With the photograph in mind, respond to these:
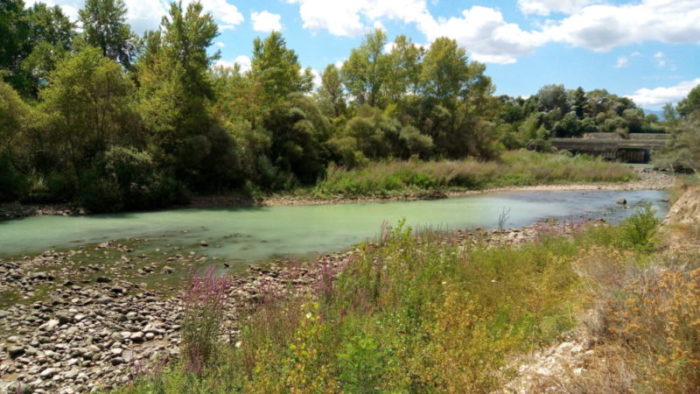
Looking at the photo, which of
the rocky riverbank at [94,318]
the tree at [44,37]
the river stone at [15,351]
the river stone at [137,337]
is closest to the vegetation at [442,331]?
the rocky riverbank at [94,318]

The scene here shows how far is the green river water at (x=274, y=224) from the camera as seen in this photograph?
46.1 ft

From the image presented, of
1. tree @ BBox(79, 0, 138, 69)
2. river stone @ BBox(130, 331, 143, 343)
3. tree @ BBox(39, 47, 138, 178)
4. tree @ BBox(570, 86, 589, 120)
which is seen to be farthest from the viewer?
tree @ BBox(570, 86, 589, 120)

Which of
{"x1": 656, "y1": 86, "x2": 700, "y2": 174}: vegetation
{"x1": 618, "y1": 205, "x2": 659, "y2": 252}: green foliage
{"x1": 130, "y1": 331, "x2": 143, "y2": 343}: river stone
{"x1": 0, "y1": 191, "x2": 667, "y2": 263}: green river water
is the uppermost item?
{"x1": 656, "y1": 86, "x2": 700, "y2": 174}: vegetation

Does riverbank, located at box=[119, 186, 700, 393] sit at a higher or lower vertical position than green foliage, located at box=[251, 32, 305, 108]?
lower

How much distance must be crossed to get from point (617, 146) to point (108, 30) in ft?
225

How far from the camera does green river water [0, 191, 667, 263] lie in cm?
1405

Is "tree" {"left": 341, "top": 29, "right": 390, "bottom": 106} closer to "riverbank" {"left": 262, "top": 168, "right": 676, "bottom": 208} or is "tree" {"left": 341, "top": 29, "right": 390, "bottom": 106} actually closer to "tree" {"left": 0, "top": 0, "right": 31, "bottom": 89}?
"riverbank" {"left": 262, "top": 168, "right": 676, "bottom": 208}

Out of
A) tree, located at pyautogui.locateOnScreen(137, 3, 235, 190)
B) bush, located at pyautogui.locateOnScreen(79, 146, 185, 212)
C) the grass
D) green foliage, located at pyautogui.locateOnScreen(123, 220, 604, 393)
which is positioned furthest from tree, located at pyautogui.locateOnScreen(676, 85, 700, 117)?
green foliage, located at pyautogui.locateOnScreen(123, 220, 604, 393)

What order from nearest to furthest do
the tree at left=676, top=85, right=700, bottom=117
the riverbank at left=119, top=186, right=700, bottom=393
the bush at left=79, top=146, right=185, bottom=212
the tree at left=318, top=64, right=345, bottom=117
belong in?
the riverbank at left=119, top=186, right=700, bottom=393
the bush at left=79, top=146, right=185, bottom=212
the tree at left=318, top=64, right=345, bottom=117
the tree at left=676, top=85, right=700, bottom=117

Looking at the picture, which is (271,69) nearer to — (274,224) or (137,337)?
(274,224)

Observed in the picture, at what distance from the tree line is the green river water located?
3.64 m

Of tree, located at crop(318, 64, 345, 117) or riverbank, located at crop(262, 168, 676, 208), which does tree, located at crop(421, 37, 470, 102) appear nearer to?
tree, located at crop(318, 64, 345, 117)

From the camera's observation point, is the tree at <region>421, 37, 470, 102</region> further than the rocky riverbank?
Yes

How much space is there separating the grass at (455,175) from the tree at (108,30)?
2200 cm
